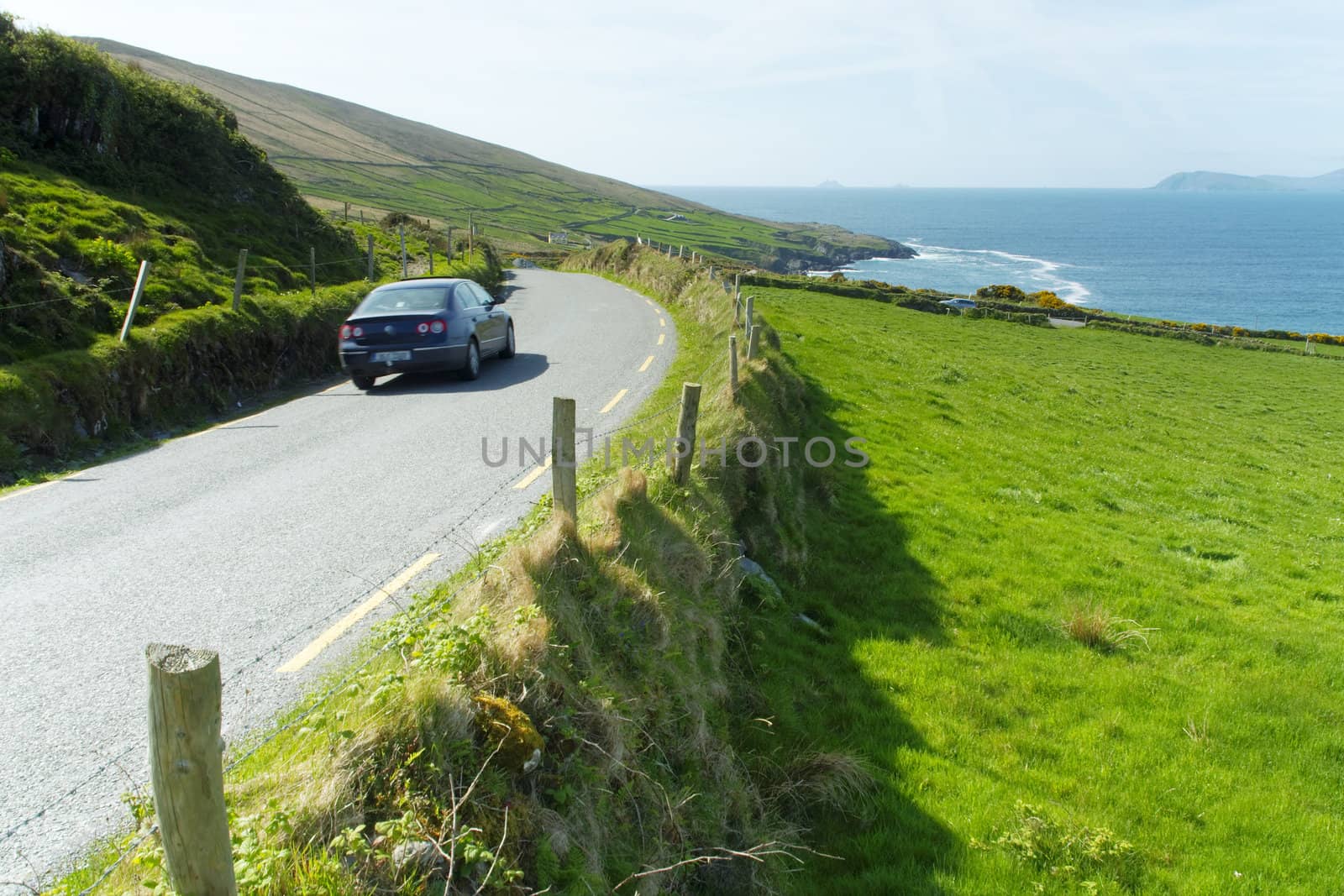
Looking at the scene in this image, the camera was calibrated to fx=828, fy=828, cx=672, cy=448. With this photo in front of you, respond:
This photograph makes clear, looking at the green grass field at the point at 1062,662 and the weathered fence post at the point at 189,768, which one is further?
Result: the green grass field at the point at 1062,662

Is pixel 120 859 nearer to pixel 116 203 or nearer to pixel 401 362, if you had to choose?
pixel 401 362

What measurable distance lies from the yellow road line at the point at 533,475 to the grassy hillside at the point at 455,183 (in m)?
69.4

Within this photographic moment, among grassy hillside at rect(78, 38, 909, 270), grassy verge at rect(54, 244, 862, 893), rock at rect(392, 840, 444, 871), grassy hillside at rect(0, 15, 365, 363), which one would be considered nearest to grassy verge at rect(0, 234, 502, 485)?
grassy hillside at rect(0, 15, 365, 363)

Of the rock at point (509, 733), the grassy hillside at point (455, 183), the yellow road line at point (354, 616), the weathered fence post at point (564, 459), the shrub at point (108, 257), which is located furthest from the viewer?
the grassy hillside at point (455, 183)

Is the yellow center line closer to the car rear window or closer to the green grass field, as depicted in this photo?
the green grass field

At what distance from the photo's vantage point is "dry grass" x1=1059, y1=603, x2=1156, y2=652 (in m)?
8.26

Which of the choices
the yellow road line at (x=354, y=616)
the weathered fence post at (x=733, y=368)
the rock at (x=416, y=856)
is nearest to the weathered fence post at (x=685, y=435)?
the yellow road line at (x=354, y=616)

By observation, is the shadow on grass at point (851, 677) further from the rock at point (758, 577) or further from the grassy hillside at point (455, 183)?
the grassy hillside at point (455, 183)

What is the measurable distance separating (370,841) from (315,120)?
175890 millimetres

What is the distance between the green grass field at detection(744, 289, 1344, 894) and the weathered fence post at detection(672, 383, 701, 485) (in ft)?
5.43

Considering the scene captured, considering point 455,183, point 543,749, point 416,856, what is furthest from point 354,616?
point 455,183

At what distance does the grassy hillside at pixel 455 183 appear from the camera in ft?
356

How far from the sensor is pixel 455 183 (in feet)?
446

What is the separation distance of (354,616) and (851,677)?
4.26 metres
